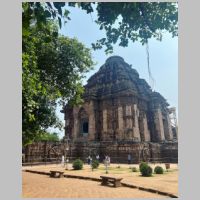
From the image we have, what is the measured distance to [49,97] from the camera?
1312cm

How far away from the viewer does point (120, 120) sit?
3391 cm

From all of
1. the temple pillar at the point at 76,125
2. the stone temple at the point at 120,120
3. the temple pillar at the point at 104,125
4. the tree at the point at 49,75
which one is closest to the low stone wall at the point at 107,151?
the stone temple at the point at 120,120

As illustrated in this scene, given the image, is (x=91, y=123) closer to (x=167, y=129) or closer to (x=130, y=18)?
(x=167, y=129)

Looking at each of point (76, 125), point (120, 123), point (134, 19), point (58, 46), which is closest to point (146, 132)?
point (120, 123)

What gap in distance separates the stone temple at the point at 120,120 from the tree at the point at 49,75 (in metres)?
14.4

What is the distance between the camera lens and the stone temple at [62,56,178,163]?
97.4ft

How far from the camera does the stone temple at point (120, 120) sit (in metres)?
29.7

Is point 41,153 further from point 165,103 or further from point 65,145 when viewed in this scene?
point 165,103

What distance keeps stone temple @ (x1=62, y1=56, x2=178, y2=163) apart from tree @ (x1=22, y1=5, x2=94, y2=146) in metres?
14.4

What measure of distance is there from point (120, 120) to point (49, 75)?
20.3 m

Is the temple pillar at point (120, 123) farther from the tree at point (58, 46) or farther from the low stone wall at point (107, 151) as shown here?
the tree at point (58, 46)

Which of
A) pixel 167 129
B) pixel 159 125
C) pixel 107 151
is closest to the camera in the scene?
pixel 107 151

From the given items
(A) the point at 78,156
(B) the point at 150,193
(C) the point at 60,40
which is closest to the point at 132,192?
(B) the point at 150,193

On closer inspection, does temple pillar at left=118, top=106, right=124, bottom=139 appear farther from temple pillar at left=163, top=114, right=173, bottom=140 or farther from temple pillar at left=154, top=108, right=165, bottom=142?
temple pillar at left=163, top=114, right=173, bottom=140
